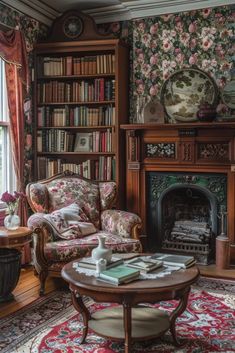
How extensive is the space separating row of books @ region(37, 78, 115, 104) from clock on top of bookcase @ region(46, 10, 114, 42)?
20.1 inches

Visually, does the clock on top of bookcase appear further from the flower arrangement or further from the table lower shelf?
the table lower shelf

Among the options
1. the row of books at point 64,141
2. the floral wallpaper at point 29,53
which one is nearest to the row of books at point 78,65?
the floral wallpaper at point 29,53

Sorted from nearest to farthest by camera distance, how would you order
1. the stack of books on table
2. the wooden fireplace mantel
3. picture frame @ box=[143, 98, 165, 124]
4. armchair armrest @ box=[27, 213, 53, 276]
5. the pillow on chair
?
the stack of books on table
armchair armrest @ box=[27, 213, 53, 276]
the pillow on chair
the wooden fireplace mantel
picture frame @ box=[143, 98, 165, 124]

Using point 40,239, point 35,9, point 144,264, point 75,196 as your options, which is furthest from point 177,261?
point 35,9

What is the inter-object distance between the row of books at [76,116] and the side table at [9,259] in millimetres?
1851

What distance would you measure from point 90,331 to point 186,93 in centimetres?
295

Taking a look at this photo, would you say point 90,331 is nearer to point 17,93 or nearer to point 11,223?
point 11,223

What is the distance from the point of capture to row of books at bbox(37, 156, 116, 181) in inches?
197

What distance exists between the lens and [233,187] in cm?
450

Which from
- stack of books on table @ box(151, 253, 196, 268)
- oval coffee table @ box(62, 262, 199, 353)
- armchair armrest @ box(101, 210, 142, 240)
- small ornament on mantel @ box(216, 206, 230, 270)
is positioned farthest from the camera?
small ornament on mantel @ box(216, 206, 230, 270)

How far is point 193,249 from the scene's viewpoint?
186 inches

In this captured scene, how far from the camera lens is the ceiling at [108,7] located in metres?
4.68

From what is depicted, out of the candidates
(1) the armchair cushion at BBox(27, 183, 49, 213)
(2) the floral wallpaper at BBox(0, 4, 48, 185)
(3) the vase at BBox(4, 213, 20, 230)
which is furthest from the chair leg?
(2) the floral wallpaper at BBox(0, 4, 48, 185)

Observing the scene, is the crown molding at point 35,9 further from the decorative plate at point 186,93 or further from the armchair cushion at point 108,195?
the armchair cushion at point 108,195
